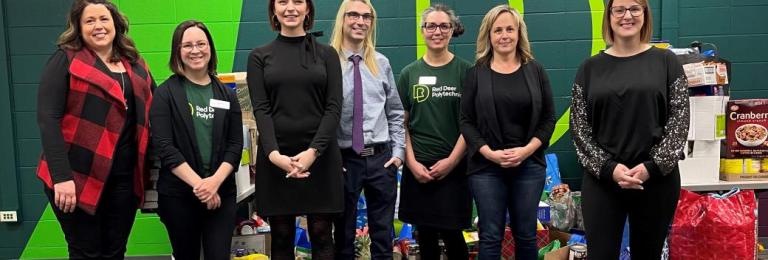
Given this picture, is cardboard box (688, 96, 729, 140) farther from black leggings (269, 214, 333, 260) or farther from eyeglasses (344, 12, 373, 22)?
black leggings (269, 214, 333, 260)

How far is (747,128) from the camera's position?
2.99 meters

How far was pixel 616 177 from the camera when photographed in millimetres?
2055

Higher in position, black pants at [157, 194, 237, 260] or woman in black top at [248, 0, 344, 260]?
woman in black top at [248, 0, 344, 260]

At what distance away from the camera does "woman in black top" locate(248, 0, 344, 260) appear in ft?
7.13

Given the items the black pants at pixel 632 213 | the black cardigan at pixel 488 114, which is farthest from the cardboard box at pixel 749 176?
the black cardigan at pixel 488 114

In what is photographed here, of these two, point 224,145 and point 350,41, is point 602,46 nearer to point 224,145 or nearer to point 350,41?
point 350,41

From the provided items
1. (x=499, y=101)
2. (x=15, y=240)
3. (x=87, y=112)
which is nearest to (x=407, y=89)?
(x=499, y=101)

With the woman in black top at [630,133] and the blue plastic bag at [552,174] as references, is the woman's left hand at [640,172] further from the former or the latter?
the blue plastic bag at [552,174]

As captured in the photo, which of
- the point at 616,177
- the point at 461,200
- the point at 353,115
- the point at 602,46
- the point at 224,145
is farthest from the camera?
the point at 602,46

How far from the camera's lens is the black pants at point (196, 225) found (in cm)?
220

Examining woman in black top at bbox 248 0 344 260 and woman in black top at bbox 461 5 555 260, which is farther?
woman in black top at bbox 461 5 555 260

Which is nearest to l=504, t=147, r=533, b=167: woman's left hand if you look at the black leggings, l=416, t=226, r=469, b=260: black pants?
l=416, t=226, r=469, b=260: black pants

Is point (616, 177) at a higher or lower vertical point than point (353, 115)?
lower

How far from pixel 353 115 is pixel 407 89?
35 centimetres
